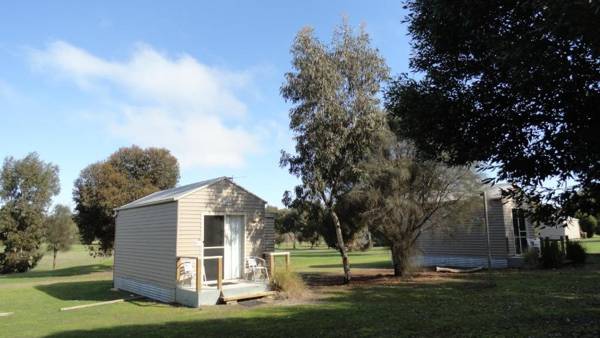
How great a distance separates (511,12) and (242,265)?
1139cm

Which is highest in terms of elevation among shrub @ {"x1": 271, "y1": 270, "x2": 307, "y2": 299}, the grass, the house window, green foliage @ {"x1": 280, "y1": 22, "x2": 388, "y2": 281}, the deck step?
green foliage @ {"x1": 280, "y1": 22, "x2": 388, "y2": 281}

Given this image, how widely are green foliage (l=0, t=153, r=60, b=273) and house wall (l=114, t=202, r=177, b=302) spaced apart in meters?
16.4

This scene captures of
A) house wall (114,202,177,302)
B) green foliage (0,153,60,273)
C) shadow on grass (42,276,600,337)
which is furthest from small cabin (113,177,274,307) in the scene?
green foliage (0,153,60,273)

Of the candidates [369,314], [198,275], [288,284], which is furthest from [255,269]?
[369,314]

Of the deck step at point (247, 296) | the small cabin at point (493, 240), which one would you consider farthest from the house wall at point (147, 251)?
the small cabin at point (493, 240)

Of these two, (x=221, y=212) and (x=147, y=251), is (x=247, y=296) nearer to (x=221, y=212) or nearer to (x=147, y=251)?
(x=221, y=212)

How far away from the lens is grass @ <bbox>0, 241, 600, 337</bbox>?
8.22 meters

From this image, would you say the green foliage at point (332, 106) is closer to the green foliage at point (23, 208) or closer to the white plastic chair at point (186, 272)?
the white plastic chair at point (186, 272)

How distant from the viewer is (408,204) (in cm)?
1620

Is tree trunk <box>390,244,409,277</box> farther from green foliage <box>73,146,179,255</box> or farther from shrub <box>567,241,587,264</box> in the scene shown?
green foliage <box>73,146,179,255</box>

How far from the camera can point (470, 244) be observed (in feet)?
71.7

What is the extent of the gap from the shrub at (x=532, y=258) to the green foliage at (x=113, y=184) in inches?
851

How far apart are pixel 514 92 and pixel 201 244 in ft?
34.0

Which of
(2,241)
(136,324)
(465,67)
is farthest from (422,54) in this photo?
(2,241)
